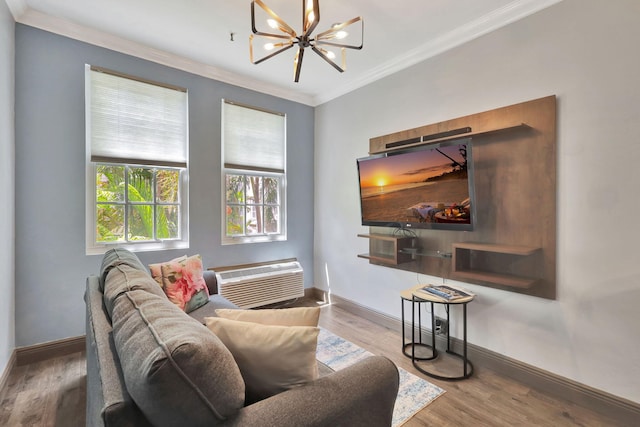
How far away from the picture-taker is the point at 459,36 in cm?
255

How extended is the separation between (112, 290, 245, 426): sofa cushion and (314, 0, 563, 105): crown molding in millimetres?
2893

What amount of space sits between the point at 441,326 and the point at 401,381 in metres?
0.73

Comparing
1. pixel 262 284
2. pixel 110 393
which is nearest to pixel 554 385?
pixel 110 393

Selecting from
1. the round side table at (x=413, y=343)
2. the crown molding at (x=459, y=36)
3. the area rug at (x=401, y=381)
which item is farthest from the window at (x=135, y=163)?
the round side table at (x=413, y=343)

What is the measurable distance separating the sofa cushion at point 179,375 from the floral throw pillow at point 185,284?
148 centimetres

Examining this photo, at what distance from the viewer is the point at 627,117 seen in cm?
181

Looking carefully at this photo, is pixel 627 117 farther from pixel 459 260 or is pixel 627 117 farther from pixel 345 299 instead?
pixel 345 299

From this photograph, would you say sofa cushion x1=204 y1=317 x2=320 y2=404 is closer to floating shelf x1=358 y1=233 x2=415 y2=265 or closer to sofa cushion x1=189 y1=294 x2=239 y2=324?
sofa cushion x1=189 y1=294 x2=239 y2=324

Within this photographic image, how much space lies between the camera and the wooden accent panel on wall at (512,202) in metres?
2.11

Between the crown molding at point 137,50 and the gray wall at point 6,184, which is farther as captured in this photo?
the crown molding at point 137,50

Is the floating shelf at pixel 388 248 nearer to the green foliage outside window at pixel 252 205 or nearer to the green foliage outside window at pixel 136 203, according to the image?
the green foliage outside window at pixel 252 205

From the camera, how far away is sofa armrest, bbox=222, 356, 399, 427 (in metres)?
0.86

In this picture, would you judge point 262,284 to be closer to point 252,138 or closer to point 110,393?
point 252,138

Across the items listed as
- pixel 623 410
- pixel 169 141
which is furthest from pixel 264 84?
pixel 623 410
